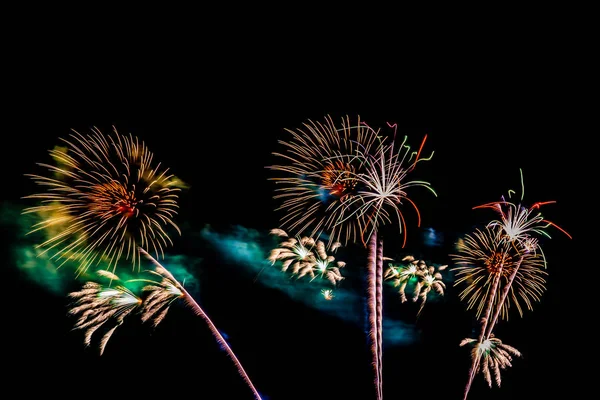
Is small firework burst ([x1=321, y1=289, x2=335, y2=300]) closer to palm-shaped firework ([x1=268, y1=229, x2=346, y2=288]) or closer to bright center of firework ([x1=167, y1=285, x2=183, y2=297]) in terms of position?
palm-shaped firework ([x1=268, y1=229, x2=346, y2=288])

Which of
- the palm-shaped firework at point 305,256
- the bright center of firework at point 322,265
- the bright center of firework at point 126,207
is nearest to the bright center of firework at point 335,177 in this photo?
A: the palm-shaped firework at point 305,256

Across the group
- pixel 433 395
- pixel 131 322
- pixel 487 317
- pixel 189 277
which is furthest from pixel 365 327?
pixel 131 322

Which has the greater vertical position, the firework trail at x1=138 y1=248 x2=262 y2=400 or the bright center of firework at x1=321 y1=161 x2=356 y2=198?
the bright center of firework at x1=321 y1=161 x2=356 y2=198

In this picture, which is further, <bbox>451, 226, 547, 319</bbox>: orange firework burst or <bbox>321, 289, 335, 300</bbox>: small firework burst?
<bbox>321, 289, 335, 300</bbox>: small firework burst

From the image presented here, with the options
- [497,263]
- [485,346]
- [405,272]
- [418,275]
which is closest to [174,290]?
[405,272]

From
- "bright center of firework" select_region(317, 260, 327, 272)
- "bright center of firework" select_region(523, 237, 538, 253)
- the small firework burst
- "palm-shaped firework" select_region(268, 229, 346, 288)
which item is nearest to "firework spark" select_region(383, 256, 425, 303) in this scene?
"palm-shaped firework" select_region(268, 229, 346, 288)

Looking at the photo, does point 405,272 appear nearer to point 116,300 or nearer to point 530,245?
point 530,245

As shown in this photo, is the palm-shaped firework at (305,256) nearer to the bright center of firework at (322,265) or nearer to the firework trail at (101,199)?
the bright center of firework at (322,265)

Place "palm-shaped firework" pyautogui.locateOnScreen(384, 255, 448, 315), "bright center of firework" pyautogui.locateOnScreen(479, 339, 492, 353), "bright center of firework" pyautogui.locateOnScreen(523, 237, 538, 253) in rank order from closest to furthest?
1. "bright center of firework" pyautogui.locateOnScreen(523, 237, 538, 253)
2. "palm-shaped firework" pyautogui.locateOnScreen(384, 255, 448, 315)
3. "bright center of firework" pyautogui.locateOnScreen(479, 339, 492, 353)
